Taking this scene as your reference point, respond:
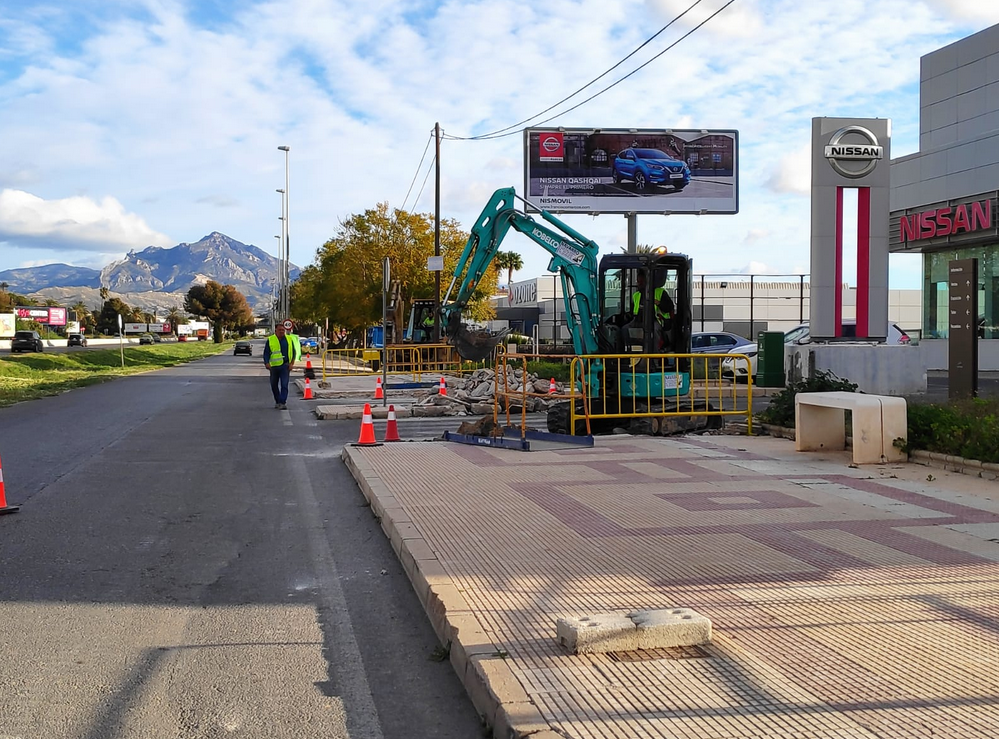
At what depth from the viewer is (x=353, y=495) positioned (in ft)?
33.1

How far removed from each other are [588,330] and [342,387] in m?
14.0

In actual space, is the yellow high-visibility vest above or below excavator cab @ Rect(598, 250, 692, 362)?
below

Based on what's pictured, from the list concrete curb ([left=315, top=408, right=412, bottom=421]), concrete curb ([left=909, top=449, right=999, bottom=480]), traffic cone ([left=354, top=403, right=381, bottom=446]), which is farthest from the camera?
concrete curb ([left=315, top=408, right=412, bottom=421])

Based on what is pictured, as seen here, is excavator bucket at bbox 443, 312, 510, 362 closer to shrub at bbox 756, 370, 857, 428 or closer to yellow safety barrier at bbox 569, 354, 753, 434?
yellow safety barrier at bbox 569, 354, 753, 434

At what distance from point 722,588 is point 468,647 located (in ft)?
6.26

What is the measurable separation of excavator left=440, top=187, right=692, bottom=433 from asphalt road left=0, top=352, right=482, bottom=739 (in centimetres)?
538

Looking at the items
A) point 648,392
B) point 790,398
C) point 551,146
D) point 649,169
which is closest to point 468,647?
point 648,392

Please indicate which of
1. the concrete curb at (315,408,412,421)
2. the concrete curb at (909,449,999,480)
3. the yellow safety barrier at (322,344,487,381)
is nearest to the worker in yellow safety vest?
the concrete curb at (315,408,412,421)

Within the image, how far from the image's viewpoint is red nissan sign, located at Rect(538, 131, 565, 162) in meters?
33.1

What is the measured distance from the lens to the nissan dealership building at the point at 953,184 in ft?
95.5

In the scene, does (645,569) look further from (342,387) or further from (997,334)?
(997,334)

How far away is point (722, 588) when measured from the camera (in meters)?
5.86

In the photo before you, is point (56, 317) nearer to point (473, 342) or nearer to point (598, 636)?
point (473, 342)

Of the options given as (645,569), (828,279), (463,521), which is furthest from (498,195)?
(645,569)
